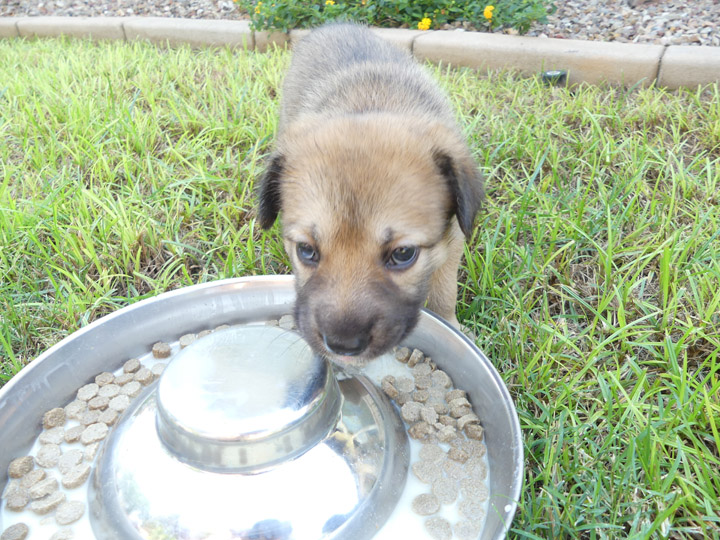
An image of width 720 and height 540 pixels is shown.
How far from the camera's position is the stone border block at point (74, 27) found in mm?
6748

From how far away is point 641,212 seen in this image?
291cm

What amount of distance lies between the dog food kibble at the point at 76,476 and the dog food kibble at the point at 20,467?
0.15m

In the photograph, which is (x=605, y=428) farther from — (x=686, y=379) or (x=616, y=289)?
(x=616, y=289)

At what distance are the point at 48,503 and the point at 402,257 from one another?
4.55 feet

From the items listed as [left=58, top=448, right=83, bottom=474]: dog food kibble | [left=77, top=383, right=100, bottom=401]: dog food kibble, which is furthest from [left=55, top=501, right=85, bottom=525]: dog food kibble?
[left=77, top=383, right=100, bottom=401]: dog food kibble

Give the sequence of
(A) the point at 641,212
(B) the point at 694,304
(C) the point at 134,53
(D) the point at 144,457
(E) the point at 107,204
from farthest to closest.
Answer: (C) the point at 134,53
(E) the point at 107,204
(A) the point at 641,212
(B) the point at 694,304
(D) the point at 144,457

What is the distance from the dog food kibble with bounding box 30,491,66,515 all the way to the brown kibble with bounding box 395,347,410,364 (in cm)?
131

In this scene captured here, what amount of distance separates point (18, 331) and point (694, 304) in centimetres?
286

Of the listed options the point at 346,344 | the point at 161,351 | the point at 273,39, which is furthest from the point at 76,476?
the point at 273,39

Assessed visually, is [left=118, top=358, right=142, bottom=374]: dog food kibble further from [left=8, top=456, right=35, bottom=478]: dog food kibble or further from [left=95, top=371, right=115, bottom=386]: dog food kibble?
[left=8, top=456, right=35, bottom=478]: dog food kibble

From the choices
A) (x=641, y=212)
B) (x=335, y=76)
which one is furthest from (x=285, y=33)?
(x=641, y=212)

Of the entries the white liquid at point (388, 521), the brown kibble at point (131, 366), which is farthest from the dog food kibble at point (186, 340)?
the white liquid at point (388, 521)

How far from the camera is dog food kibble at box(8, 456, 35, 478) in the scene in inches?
75.2

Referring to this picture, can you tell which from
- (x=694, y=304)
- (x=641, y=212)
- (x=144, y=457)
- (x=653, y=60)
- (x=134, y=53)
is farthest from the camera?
(x=134, y=53)
